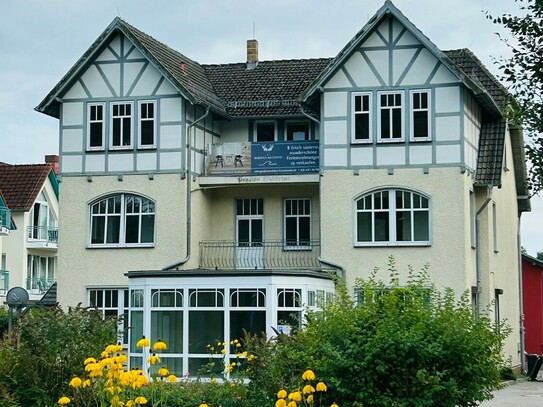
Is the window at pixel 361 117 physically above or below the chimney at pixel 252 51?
below

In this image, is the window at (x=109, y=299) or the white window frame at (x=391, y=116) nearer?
the white window frame at (x=391, y=116)

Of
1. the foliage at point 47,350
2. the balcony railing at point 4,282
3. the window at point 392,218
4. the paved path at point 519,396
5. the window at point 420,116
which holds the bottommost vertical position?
the paved path at point 519,396

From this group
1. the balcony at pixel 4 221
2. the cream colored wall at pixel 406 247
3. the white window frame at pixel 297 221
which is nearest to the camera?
the cream colored wall at pixel 406 247

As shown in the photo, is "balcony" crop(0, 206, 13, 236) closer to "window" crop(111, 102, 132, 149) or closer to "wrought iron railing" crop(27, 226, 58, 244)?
"wrought iron railing" crop(27, 226, 58, 244)

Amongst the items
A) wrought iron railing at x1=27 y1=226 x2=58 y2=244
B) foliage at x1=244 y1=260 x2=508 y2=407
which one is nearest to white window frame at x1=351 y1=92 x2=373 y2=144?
foliage at x1=244 y1=260 x2=508 y2=407

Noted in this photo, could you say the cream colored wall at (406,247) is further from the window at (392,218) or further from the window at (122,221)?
the window at (122,221)

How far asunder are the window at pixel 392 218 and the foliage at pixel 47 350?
14.2 m

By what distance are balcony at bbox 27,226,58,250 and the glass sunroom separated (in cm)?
3044

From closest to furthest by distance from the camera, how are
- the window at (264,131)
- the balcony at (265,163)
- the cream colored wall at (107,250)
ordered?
the cream colored wall at (107,250) < the balcony at (265,163) < the window at (264,131)

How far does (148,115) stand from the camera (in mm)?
31828

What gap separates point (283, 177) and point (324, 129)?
1.95 meters

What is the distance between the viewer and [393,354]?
13984 mm

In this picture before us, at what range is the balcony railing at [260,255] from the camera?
1262 inches

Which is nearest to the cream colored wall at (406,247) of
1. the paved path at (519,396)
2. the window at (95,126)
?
the paved path at (519,396)
